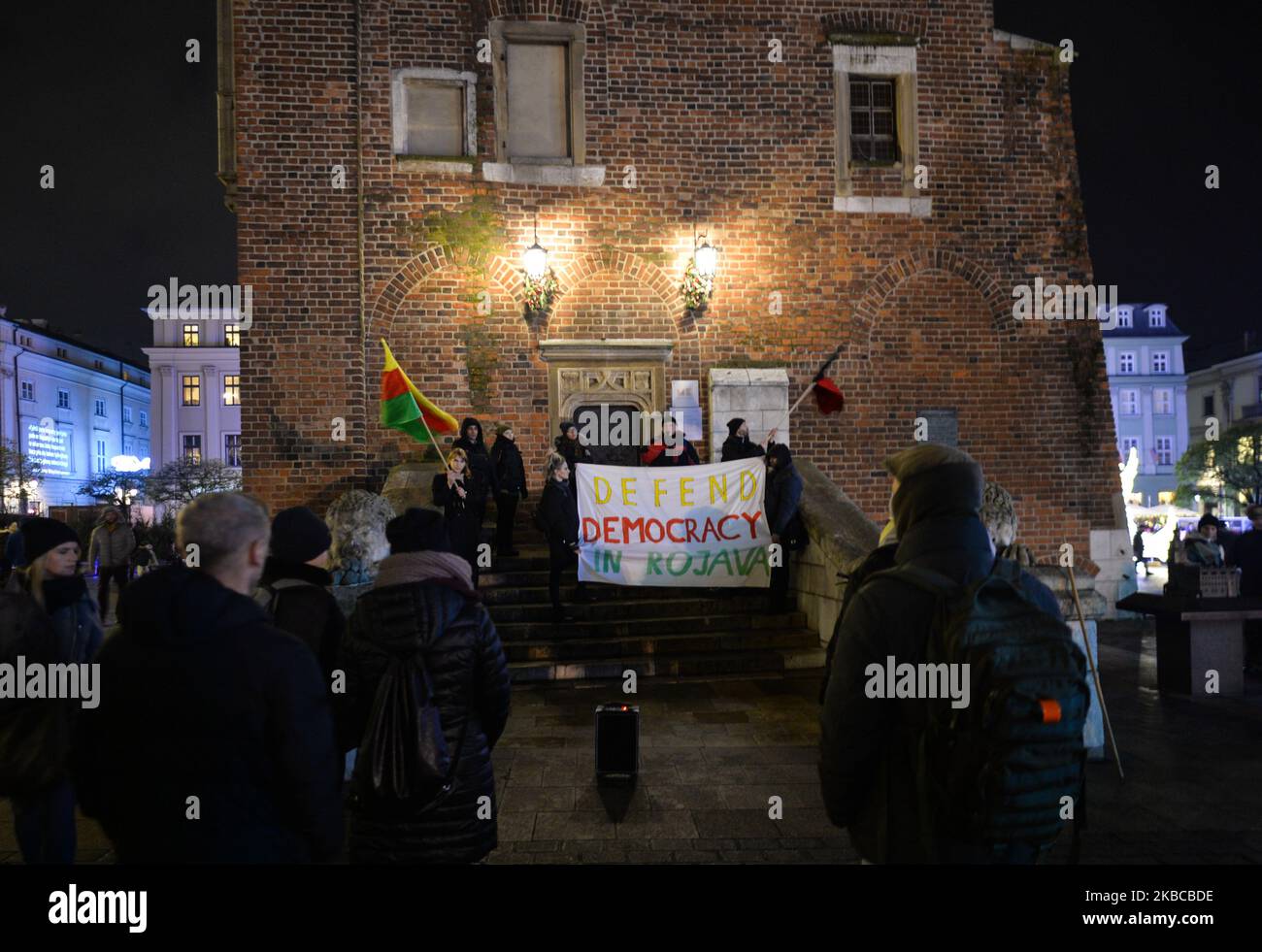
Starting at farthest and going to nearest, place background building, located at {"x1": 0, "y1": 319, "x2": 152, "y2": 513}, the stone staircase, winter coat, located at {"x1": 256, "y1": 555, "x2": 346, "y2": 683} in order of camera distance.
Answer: background building, located at {"x1": 0, "y1": 319, "x2": 152, "y2": 513}, the stone staircase, winter coat, located at {"x1": 256, "y1": 555, "x2": 346, "y2": 683}

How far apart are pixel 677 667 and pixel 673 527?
183 cm

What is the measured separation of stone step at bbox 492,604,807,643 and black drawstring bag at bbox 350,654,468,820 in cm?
632

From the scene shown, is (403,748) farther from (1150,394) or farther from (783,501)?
(1150,394)

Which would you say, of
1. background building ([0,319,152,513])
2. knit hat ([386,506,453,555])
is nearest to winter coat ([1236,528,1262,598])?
knit hat ([386,506,453,555])

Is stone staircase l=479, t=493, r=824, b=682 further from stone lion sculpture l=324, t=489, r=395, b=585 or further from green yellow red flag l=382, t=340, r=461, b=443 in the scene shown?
stone lion sculpture l=324, t=489, r=395, b=585

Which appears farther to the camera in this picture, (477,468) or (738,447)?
(738,447)

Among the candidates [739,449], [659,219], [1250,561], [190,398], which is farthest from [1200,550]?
[190,398]

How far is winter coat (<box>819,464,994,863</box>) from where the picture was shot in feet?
8.29

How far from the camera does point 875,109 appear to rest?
14.0 m

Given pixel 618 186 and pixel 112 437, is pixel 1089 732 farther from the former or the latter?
pixel 112 437

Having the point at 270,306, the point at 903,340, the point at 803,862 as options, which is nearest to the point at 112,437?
the point at 270,306

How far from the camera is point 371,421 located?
12.8 meters

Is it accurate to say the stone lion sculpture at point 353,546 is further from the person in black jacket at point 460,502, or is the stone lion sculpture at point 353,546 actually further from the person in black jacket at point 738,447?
the person in black jacket at point 738,447
